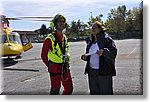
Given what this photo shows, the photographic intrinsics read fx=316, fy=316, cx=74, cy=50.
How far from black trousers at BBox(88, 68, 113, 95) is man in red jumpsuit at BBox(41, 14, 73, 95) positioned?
0.19m

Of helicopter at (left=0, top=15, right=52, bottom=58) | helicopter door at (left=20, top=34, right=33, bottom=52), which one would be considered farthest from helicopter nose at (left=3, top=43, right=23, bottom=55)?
helicopter door at (left=20, top=34, right=33, bottom=52)

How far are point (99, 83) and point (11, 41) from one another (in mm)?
1281

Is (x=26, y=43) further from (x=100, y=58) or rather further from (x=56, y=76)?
(x=100, y=58)

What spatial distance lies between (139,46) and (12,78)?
3.97ft

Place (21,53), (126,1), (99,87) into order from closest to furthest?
(99,87) < (126,1) < (21,53)

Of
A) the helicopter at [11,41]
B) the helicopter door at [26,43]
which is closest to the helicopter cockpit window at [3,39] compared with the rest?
the helicopter at [11,41]

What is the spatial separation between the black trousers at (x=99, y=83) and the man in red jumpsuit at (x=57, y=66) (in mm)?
189

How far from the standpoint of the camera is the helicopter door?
3.03m

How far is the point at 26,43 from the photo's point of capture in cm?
316

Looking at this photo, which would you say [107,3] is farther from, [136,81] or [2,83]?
[2,83]

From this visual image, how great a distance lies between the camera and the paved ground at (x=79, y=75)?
9.10 feet

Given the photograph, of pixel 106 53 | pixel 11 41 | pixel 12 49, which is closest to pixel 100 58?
pixel 106 53

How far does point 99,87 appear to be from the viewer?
2.65 metres

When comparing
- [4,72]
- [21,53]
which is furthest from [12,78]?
[21,53]
